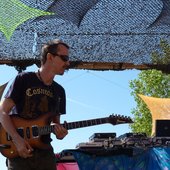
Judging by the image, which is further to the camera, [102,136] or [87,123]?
[102,136]

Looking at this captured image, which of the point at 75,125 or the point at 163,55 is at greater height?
the point at 163,55

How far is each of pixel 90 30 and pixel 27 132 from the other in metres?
5.14

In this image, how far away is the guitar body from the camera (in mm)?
3701

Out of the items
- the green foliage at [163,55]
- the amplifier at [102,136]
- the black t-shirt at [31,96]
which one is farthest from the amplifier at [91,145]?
the green foliage at [163,55]

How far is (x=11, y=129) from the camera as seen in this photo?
358 centimetres

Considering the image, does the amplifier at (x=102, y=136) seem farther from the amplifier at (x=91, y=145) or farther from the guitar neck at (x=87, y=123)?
the guitar neck at (x=87, y=123)

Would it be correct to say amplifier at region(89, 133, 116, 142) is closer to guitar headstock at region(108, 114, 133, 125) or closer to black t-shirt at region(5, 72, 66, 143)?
guitar headstock at region(108, 114, 133, 125)

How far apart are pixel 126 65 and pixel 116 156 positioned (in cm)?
311

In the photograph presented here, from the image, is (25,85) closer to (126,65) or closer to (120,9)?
(126,65)

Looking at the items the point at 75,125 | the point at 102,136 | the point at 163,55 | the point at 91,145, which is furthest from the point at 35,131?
the point at 163,55

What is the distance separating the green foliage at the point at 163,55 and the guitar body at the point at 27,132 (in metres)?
4.77

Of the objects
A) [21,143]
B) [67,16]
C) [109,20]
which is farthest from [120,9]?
[21,143]

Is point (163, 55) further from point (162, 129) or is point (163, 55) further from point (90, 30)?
point (162, 129)

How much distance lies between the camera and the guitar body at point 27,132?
3701 mm
